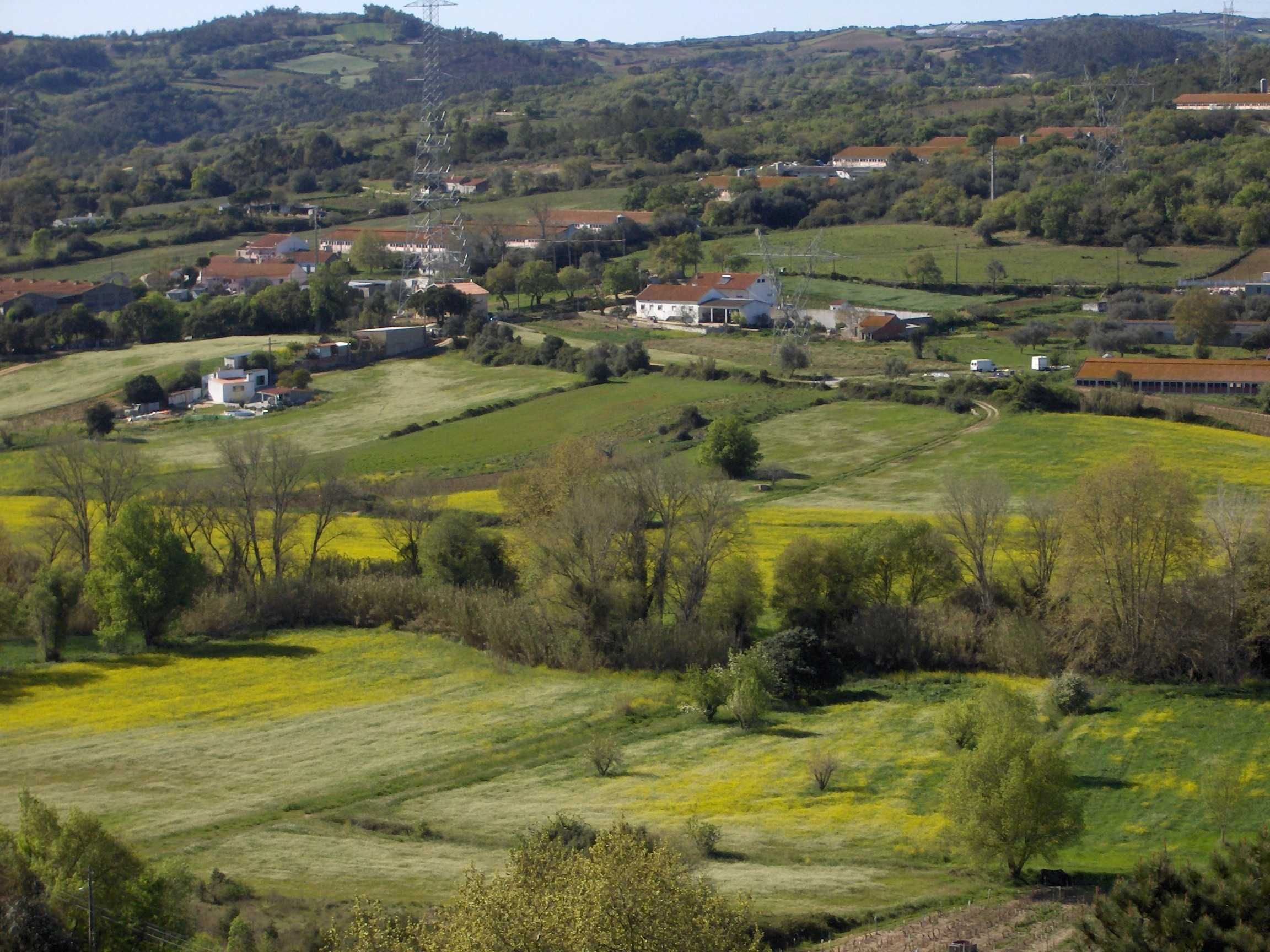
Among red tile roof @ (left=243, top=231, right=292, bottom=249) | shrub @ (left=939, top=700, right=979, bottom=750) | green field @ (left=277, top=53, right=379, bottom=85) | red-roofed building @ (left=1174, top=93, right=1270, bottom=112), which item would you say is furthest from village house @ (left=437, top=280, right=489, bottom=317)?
green field @ (left=277, top=53, right=379, bottom=85)

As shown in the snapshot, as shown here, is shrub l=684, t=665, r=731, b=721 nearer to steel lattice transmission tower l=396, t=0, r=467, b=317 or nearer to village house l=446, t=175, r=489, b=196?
steel lattice transmission tower l=396, t=0, r=467, b=317

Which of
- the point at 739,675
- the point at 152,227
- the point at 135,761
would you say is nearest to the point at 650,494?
the point at 739,675

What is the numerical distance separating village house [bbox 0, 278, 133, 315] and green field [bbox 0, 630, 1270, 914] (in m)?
43.3

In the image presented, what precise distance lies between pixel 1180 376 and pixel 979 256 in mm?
26773

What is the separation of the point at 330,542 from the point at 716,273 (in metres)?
37.7

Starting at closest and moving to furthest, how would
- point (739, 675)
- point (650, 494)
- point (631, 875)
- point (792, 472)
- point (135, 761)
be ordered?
point (631, 875) → point (135, 761) → point (739, 675) → point (650, 494) → point (792, 472)

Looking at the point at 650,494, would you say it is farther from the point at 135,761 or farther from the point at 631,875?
the point at 631,875

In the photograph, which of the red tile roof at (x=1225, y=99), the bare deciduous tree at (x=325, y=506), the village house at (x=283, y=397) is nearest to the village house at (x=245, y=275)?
the village house at (x=283, y=397)

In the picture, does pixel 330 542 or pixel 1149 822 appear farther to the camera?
pixel 330 542

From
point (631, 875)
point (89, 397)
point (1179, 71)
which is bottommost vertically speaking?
point (89, 397)

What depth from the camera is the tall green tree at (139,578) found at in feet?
104

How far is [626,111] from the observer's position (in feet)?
412

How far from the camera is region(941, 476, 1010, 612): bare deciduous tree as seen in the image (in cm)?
2977

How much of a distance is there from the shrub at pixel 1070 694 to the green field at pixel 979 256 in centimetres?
4595
